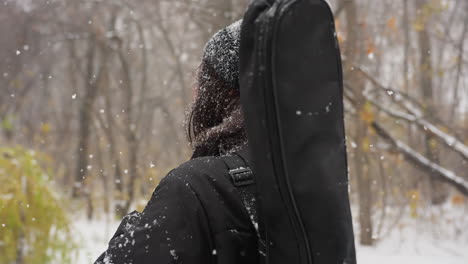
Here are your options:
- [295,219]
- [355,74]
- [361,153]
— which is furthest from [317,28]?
[361,153]

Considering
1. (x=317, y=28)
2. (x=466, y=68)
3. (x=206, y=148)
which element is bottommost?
(x=466, y=68)

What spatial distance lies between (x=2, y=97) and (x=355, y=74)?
6.56 m

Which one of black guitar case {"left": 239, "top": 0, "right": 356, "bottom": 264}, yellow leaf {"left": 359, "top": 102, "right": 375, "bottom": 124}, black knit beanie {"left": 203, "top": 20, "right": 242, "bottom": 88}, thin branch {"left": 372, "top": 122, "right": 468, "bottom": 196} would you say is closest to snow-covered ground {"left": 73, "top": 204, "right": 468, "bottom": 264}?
thin branch {"left": 372, "top": 122, "right": 468, "bottom": 196}

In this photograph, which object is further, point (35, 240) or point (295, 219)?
point (35, 240)

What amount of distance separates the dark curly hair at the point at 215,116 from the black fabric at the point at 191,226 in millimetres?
158

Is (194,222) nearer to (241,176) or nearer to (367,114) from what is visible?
(241,176)

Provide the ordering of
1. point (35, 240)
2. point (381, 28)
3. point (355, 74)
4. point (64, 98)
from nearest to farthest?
1. point (35, 240)
2. point (355, 74)
3. point (381, 28)
4. point (64, 98)

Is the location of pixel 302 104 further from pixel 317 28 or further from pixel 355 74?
pixel 355 74

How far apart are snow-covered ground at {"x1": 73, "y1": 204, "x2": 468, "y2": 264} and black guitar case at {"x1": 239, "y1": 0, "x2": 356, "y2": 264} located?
164 inches

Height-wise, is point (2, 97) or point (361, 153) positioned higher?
point (2, 97)

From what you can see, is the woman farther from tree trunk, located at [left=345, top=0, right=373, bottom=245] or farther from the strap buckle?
tree trunk, located at [left=345, top=0, right=373, bottom=245]

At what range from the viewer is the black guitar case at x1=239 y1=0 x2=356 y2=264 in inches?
30.8

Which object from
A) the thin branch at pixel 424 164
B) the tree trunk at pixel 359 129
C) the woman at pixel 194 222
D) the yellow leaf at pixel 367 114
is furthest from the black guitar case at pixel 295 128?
the thin branch at pixel 424 164

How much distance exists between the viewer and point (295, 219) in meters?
0.80
